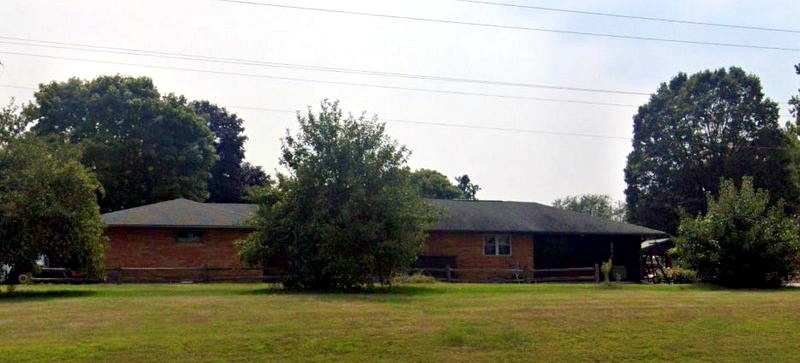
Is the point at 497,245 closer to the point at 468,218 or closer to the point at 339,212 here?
the point at 468,218

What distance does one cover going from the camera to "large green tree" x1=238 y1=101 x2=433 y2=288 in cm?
3062

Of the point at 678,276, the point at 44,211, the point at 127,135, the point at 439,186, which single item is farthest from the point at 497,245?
the point at 439,186

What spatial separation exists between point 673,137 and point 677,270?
2657 cm

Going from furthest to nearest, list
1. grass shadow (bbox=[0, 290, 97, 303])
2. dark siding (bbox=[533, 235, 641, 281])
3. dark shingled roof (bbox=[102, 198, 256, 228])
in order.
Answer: dark siding (bbox=[533, 235, 641, 281])
dark shingled roof (bbox=[102, 198, 256, 228])
grass shadow (bbox=[0, 290, 97, 303])

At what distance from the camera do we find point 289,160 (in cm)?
3266

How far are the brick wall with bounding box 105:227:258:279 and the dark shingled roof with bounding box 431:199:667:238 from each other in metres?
10.8

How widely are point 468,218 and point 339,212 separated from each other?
54.1 ft

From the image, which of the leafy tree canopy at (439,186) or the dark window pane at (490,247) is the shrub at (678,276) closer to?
the dark window pane at (490,247)

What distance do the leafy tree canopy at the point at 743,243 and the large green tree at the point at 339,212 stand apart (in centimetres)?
1299

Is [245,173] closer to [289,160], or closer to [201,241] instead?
[201,241]

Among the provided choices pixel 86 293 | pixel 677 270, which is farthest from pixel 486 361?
pixel 677 270

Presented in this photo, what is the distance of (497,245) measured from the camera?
1799 inches

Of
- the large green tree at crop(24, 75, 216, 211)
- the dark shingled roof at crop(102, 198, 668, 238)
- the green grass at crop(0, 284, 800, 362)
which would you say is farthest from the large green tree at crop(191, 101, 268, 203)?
the green grass at crop(0, 284, 800, 362)

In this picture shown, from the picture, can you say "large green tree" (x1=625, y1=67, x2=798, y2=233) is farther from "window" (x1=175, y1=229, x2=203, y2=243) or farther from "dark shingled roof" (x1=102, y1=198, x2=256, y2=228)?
"window" (x1=175, y1=229, x2=203, y2=243)
